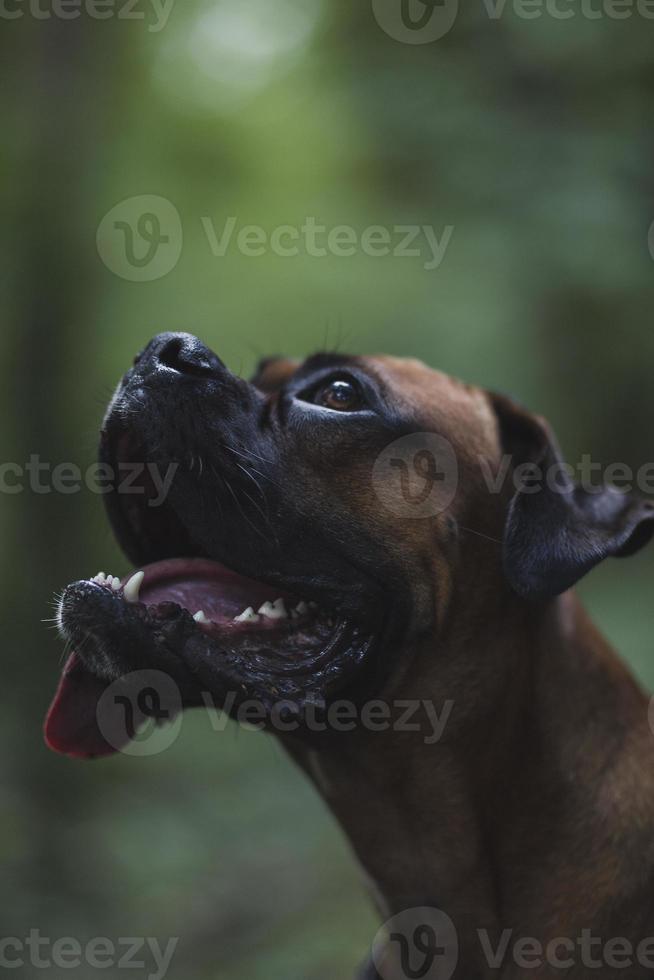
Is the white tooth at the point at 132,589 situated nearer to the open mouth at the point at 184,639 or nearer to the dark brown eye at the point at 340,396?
the open mouth at the point at 184,639

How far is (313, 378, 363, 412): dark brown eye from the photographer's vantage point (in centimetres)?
278

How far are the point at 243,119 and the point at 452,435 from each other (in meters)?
7.36

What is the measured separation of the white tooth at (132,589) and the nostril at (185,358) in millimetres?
516

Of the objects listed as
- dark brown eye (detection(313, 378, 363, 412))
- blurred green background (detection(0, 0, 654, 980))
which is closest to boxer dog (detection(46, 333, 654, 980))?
dark brown eye (detection(313, 378, 363, 412))

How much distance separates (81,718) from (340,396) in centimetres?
107

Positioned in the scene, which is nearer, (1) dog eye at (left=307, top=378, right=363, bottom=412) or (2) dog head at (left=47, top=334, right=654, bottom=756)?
(2) dog head at (left=47, top=334, right=654, bottom=756)

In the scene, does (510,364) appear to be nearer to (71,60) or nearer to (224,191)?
(224,191)

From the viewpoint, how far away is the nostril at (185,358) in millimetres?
2598

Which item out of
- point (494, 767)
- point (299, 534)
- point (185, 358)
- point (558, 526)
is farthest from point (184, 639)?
point (558, 526)

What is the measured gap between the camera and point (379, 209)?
8391mm

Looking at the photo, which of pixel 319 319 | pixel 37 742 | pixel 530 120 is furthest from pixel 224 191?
pixel 37 742

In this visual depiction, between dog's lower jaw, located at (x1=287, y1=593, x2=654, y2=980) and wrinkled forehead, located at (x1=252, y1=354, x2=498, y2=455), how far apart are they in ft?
1.65

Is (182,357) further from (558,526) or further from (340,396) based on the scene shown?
(558,526)

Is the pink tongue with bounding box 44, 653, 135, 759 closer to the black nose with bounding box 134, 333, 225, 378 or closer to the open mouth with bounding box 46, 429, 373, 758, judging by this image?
the open mouth with bounding box 46, 429, 373, 758
